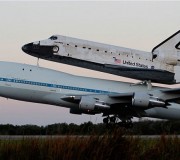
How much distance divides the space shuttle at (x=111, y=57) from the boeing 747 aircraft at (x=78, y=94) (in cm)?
565

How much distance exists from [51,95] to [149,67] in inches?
528

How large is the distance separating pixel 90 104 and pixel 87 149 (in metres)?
21.8

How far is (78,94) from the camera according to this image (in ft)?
123

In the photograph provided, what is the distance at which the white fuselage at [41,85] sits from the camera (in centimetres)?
3694

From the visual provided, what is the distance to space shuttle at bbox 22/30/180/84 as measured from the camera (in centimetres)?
4425

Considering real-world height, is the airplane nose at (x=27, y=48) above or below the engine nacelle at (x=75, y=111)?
above

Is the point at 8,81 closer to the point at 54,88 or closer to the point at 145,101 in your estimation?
the point at 54,88

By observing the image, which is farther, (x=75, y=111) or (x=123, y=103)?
(x=75, y=111)

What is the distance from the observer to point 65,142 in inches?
578

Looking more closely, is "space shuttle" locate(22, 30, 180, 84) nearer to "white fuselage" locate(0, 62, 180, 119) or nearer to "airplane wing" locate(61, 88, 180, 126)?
"airplane wing" locate(61, 88, 180, 126)

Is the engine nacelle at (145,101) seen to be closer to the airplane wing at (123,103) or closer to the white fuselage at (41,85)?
the airplane wing at (123,103)

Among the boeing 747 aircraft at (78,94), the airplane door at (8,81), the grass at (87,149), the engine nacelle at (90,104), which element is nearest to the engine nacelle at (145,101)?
the boeing 747 aircraft at (78,94)

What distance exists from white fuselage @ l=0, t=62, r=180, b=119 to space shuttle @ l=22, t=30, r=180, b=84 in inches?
236

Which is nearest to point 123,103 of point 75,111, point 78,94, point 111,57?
point 78,94
